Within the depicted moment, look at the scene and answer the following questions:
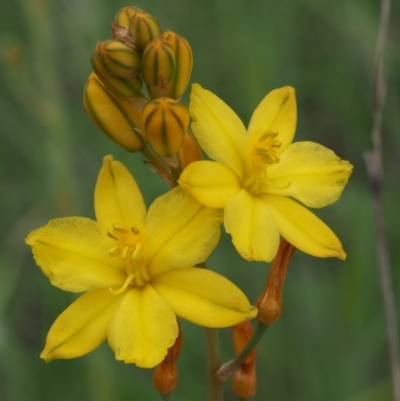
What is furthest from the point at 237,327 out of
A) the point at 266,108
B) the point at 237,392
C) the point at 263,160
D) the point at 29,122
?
the point at 29,122

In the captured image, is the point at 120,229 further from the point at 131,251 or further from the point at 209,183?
the point at 209,183

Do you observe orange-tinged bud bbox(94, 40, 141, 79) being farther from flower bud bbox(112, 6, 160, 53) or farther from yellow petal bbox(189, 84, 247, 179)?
yellow petal bbox(189, 84, 247, 179)

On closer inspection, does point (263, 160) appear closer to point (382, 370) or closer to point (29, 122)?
point (382, 370)

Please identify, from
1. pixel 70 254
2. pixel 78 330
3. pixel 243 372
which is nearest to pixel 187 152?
pixel 70 254

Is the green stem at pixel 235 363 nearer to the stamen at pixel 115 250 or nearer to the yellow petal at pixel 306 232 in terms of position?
the yellow petal at pixel 306 232

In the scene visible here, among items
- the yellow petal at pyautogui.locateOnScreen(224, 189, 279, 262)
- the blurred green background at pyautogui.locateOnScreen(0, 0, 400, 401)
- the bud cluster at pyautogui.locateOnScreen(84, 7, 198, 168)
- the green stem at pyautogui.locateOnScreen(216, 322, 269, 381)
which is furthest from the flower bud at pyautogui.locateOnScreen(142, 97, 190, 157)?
the blurred green background at pyautogui.locateOnScreen(0, 0, 400, 401)
